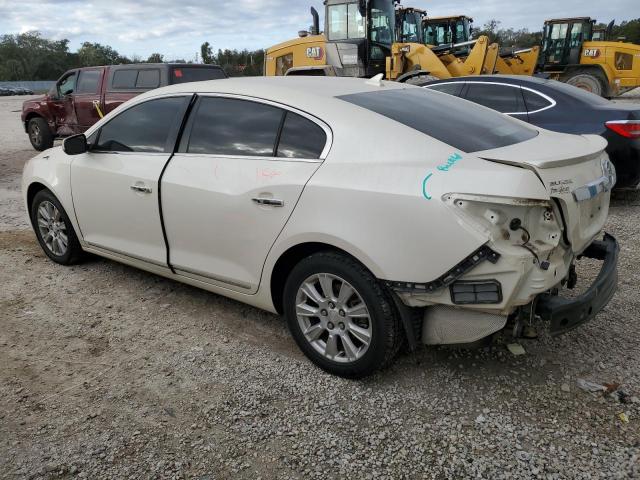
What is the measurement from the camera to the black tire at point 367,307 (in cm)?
273

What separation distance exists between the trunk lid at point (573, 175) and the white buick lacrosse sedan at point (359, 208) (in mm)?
13

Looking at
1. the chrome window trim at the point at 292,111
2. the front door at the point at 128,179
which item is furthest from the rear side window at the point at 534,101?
the front door at the point at 128,179

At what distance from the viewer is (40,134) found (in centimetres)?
1247

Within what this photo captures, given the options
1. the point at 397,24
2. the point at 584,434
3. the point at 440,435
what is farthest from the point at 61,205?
the point at 397,24

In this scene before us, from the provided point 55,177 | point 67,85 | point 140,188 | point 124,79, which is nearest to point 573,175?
point 140,188

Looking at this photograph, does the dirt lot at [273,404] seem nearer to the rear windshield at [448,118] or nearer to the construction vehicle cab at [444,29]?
the rear windshield at [448,118]

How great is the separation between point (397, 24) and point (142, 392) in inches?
539

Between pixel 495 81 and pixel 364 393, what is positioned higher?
pixel 495 81

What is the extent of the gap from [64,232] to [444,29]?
53.0 feet

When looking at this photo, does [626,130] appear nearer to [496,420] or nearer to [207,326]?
[496,420]

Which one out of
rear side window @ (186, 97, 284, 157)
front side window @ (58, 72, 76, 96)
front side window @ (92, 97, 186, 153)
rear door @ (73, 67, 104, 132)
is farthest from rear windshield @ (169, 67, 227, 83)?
rear side window @ (186, 97, 284, 157)

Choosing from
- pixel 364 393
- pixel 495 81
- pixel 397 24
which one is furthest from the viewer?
pixel 397 24

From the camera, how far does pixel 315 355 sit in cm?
312

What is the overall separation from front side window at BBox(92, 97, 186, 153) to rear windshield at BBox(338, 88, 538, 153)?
132 centimetres
